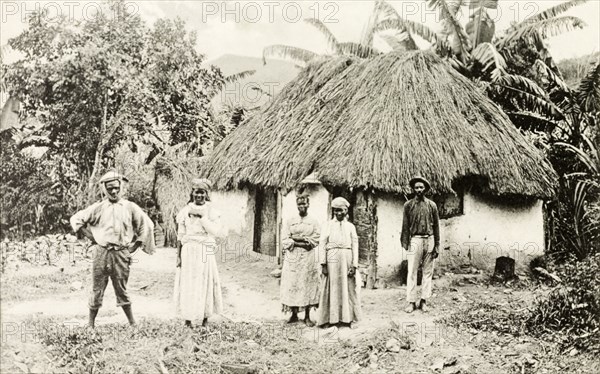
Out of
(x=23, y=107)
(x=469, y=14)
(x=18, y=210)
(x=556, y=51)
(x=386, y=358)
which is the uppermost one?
(x=469, y=14)

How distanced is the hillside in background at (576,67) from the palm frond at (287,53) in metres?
3.81

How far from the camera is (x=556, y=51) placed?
934 centimetres

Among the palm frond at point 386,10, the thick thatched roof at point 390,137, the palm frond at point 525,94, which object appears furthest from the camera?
the palm frond at point 525,94

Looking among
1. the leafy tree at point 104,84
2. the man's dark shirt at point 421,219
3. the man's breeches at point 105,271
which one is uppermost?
→ the leafy tree at point 104,84

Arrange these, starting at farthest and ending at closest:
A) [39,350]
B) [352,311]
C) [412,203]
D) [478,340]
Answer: [412,203] → [352,311] → [478,340] → [39,350]

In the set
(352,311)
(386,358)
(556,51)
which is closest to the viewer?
(386,358)

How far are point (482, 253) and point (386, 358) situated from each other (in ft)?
11.2

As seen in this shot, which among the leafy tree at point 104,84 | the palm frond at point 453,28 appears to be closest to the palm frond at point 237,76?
the leafy tree at point 104,84

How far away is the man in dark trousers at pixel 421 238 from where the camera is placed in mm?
6504

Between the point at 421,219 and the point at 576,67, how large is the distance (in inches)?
171

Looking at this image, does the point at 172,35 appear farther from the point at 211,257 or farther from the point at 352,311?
the point at 352,311

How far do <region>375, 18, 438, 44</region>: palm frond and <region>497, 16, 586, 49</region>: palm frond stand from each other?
3.99 feet

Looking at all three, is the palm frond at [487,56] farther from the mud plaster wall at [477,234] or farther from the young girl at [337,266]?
the young girl at [337,266]

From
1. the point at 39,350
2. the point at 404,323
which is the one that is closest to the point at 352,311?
the point at 404,323
